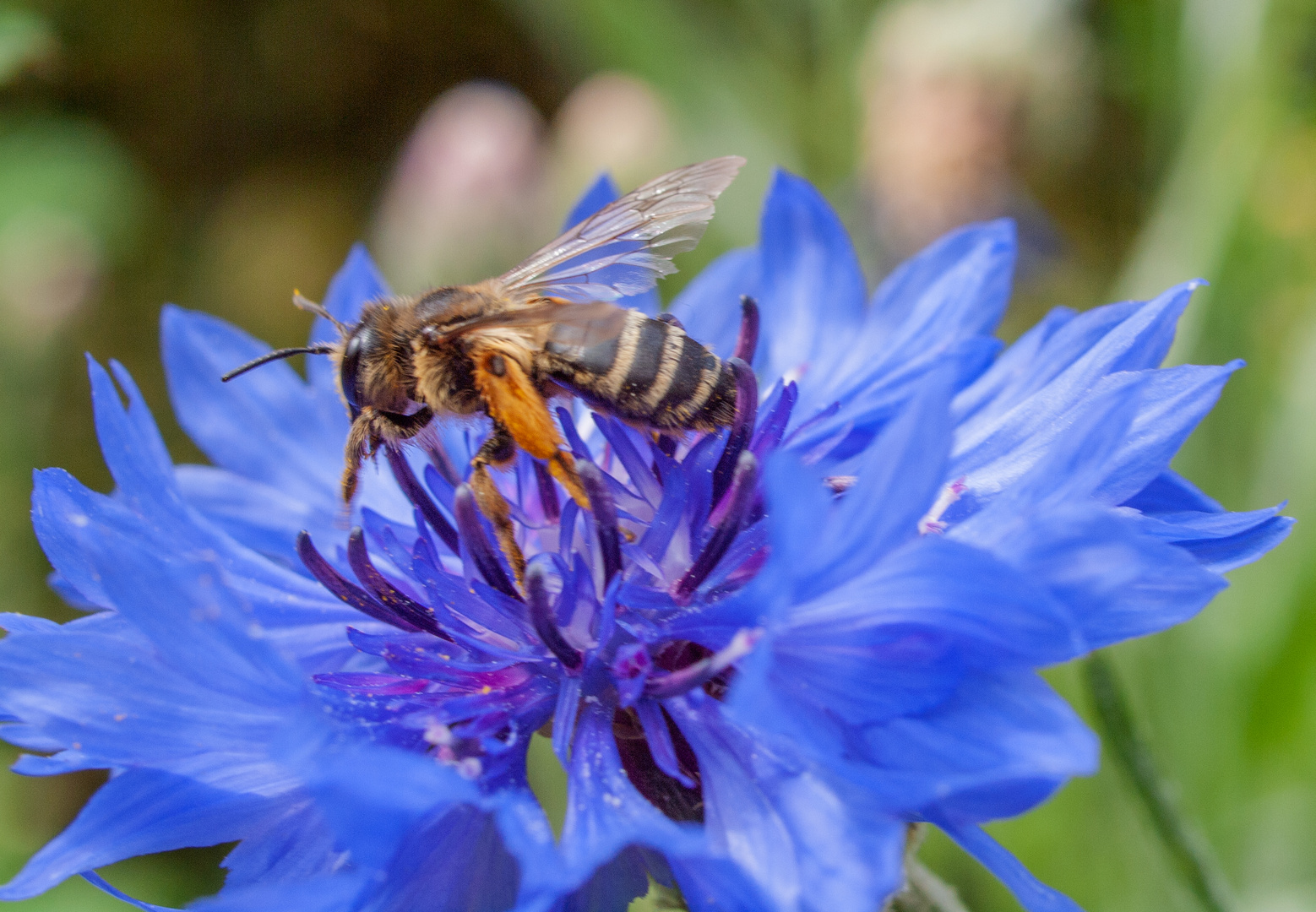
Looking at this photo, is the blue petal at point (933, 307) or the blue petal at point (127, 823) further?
the blue petal at point (933, 307)

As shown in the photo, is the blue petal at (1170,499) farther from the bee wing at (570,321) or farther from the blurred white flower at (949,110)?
the blurred white flower at (949,110)

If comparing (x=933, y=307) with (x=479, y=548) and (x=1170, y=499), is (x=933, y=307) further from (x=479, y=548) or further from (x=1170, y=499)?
(x=479, y=548)

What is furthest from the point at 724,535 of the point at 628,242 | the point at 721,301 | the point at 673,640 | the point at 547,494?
the point at 721,301

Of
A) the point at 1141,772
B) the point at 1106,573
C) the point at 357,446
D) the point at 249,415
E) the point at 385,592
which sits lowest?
the point at 1141,772

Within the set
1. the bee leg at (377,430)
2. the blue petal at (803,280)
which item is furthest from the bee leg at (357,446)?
the blue petal at (803,280)

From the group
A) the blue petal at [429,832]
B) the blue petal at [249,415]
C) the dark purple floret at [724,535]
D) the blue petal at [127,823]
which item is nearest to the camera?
the blue petal at [429,832]
